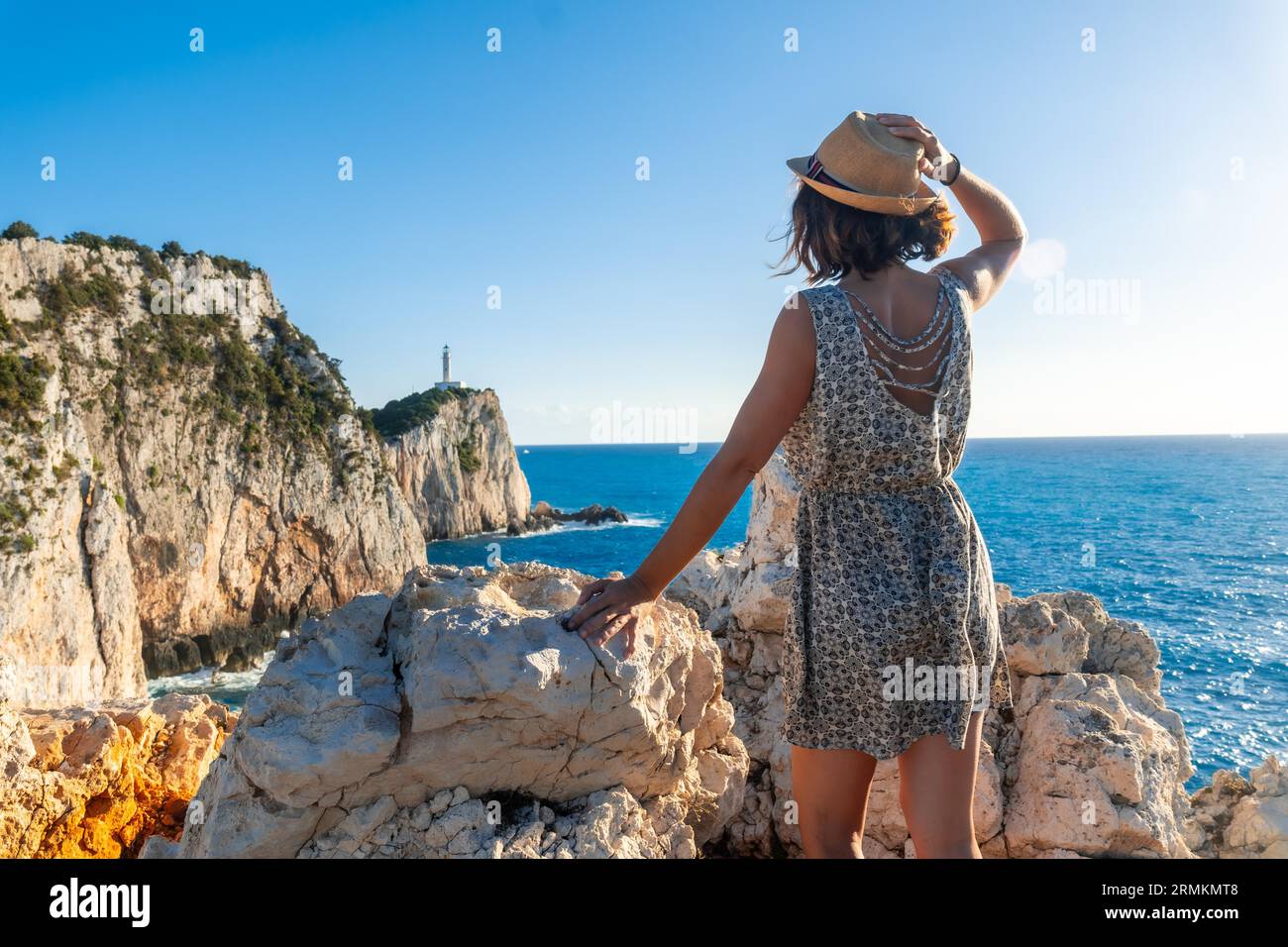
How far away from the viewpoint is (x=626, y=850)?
2744 millimetres

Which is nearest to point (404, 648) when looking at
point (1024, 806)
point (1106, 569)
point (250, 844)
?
point (250, 844)

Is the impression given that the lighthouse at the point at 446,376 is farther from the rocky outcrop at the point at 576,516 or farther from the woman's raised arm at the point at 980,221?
the woman's raised arm at the point at 980,221

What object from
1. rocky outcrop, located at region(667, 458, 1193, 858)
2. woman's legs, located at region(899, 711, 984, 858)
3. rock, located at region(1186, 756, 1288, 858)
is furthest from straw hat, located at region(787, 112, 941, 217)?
rock, located at region(1186, 756, 1288, 858)

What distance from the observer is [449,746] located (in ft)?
8.80

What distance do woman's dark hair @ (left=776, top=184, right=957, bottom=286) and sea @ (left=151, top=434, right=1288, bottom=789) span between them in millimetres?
4323

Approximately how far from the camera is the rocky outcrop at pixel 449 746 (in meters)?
2.57

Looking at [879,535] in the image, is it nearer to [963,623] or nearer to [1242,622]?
[963,623]

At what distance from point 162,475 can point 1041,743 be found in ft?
132

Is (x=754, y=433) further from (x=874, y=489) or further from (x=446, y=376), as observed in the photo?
(x=446, y=376)

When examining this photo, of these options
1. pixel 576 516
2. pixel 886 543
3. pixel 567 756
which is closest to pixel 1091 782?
pixel 886 543

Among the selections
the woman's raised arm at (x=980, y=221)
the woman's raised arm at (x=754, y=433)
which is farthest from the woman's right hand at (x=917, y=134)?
the woman's raised arm at (x=754, y=433)

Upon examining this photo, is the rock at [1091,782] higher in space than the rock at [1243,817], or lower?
higher

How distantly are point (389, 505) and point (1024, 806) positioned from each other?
1827 inches

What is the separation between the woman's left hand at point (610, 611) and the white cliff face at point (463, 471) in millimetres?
64410
